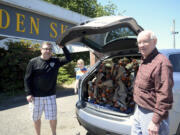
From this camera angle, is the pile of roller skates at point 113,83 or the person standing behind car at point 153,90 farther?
the pile of roller skates at point 113,83

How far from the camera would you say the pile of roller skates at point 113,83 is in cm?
313

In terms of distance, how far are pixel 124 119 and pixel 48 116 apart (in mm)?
1396

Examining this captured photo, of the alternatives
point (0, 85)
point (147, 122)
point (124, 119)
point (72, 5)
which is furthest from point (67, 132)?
point (72, 5)

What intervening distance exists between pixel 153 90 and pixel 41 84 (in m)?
1.94

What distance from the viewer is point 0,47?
7539 mm

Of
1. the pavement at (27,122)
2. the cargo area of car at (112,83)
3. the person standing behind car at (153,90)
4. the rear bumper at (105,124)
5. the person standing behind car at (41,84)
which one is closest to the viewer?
the person standing behind car at (153,90)

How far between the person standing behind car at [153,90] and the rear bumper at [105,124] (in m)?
0.31

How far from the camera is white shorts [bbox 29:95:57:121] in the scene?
9.77 ft

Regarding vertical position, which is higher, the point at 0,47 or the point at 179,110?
the point at 0,47

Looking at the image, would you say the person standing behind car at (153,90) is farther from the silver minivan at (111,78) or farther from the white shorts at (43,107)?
the white shorts at (43,107)

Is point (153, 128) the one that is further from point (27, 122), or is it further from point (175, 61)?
point (27, 122)

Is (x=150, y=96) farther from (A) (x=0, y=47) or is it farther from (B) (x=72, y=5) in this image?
(B) (x=72, y=5)

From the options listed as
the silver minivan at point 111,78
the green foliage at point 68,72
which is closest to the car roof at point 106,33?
the silver minivan at point 111,78

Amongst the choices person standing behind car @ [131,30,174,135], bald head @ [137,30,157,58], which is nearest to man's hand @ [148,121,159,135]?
person standing behind car @ [131,30,174,135]
